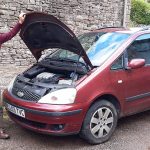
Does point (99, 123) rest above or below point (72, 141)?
above

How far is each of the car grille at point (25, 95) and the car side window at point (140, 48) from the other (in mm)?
1689

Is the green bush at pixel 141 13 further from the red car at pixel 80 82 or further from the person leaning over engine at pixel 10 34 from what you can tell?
the person leaning over engine at pixel 10 34

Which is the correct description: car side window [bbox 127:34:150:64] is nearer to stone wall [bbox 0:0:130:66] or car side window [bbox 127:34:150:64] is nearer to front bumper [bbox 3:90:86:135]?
front bumper [bbox 3:90:86:135]

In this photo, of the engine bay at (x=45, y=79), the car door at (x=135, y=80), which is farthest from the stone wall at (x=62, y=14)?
the car door at (x=135, y=80)

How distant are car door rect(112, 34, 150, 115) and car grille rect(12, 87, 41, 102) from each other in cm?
123

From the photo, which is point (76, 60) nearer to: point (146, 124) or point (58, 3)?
point (146, 124)

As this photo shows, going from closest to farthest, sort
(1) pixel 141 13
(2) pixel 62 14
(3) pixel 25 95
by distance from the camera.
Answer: (3) pixel 25 95
(2) pixel 62 14
(1) pixel 141 13

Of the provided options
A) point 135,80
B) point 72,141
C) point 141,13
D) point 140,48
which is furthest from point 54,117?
point 141,13

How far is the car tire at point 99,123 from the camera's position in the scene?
5.30m

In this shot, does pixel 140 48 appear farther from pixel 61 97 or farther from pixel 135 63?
pixel 61 97

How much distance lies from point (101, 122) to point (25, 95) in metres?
1.18

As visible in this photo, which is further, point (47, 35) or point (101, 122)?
point (47, 35)

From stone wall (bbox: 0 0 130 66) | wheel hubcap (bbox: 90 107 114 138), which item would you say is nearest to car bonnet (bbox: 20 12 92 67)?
wheel hubcap (bbox: 90 107 114 138)

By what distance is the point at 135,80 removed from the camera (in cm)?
590
